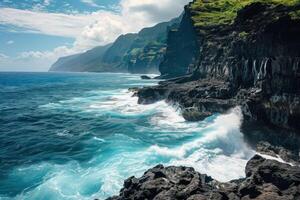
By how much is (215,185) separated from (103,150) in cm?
2115

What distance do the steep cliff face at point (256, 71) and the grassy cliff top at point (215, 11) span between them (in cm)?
554

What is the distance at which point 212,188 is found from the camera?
2725 cm

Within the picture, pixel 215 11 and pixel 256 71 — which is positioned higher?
pixel 215 11

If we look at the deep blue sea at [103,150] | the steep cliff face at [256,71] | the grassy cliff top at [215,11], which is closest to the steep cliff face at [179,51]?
the grassy cliff top at [215,11]

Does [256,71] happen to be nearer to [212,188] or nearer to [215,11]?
[212,188]

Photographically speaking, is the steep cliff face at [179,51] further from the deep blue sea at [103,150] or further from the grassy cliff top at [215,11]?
the deep blue sea at [103,150]

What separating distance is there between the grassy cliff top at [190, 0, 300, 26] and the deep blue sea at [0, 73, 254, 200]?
114 feet

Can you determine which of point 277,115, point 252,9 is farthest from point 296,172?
point 252,9

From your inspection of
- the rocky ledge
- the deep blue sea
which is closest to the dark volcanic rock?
the rocky ledge

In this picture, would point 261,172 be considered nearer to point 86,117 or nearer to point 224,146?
point 224,146

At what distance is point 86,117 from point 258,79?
37529 millimetres

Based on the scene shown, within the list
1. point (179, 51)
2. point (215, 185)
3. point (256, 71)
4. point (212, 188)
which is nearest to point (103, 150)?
point (215, 185)

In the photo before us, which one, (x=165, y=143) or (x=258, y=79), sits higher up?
(x=258, y=79)

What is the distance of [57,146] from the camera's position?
51062 mm
